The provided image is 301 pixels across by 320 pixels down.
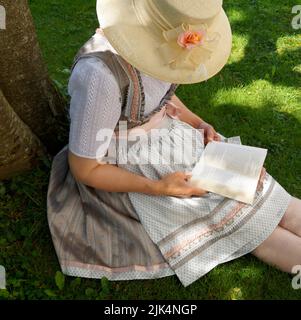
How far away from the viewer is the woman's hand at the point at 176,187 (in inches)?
91.3

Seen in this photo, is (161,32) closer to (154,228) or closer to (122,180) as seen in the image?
(122,180)

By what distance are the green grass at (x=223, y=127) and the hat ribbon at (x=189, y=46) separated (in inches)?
41.4

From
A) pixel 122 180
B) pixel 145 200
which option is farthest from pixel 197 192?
pixel 122 180

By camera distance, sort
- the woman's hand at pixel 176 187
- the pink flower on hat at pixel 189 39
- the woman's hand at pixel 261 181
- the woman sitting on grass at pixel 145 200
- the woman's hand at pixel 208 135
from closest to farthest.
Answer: the pink flower on hat at pixel 189 39 < the woman sitting on grass at pixel 145 200 < the woman's hand at pixel 176 187 < the woman's hand at pixel 261 181 < the woman's hand at pixel 208 135

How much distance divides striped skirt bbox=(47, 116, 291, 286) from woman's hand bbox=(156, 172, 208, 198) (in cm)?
4

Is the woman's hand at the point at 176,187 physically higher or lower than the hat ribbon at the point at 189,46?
lower

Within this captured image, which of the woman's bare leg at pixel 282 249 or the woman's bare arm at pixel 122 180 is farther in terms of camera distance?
the woman's bare leg at pixel 282 249

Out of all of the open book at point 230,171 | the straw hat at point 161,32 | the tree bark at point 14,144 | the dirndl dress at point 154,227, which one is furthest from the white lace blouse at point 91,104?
the open book at point 230,171

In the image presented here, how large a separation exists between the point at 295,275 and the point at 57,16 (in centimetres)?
352

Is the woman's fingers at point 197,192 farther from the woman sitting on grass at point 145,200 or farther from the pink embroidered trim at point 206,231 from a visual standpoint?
the pink embroidered trim at point 206,231

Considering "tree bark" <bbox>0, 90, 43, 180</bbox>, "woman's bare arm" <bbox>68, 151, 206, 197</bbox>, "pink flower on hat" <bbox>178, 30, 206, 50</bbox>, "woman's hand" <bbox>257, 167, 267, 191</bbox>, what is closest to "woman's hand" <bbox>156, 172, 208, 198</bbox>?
"woman's bare arm" <bbox>68, 151, 206, 197</bbox>

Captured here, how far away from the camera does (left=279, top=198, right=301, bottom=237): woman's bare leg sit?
8.08 ft

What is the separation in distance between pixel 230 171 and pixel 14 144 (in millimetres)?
1068

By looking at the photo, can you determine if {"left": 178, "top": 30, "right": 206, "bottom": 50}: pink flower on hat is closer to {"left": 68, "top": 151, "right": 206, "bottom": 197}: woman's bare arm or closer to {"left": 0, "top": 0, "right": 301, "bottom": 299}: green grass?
{"left": 68, "top": 151, "right": 206, "bottom": 197}: woman's bare arm
